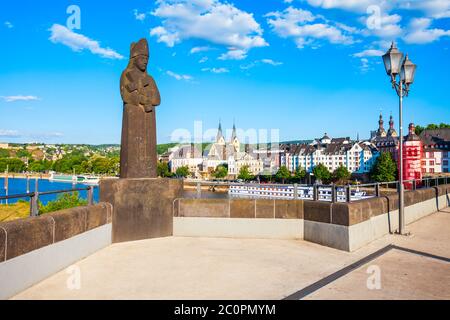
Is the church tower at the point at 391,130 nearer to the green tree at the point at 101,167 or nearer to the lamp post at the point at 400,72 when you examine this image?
the green tree at the point at 101,167

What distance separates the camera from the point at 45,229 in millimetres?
5660

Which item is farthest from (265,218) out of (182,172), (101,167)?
(101,167)

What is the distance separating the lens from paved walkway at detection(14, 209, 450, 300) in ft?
16.4

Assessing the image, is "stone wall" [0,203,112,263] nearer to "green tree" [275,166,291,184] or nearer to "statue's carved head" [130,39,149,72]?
"statue's carved head" [130,39,149,72]

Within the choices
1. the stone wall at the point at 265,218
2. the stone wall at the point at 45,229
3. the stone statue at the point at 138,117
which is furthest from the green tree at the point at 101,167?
the stone wall at the point at 45,229

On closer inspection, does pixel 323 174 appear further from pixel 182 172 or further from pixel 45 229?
pixel 45 229

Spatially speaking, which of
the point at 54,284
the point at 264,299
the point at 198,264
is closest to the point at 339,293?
the point at 264,299

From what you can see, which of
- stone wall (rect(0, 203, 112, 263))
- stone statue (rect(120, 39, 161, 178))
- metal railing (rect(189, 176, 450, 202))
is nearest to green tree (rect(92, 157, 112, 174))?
metal railing (rect(189, 176, 450, 202))

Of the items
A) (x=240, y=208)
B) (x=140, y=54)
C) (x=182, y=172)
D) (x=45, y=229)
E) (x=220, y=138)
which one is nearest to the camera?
(x=45, y=229)

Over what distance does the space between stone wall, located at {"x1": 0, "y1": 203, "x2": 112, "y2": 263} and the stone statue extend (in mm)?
1361

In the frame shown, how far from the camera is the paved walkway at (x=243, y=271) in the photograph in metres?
4.99

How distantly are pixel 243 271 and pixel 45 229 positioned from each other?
3.13 metres

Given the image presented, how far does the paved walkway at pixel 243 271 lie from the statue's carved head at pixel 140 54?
13.7 feet

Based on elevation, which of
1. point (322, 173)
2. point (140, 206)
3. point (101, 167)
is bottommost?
point (322, 173)
